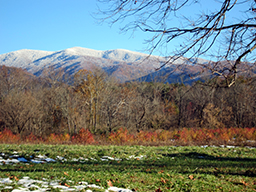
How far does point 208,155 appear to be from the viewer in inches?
459

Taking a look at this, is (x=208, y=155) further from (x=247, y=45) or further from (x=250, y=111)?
(x=250, y=111)

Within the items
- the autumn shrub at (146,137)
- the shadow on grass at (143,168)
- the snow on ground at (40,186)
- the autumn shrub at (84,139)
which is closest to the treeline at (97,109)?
the autumn shrub at (84,139)

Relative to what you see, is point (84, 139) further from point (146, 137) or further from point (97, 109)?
point (97, 109)

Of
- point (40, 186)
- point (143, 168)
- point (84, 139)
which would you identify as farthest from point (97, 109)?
point (40, 186)

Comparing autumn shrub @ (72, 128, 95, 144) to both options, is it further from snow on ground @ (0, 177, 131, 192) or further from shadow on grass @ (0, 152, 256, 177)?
snow on ground @ (0, 177, 131, 192)

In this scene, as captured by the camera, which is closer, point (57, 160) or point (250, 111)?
point (57, 160)

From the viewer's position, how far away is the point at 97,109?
26.6 metres

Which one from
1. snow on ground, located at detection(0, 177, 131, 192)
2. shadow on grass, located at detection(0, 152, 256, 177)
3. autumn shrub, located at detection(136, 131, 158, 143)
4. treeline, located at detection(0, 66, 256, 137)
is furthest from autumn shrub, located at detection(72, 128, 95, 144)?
snow on ground, located at detection(0, 177, 131, 192)

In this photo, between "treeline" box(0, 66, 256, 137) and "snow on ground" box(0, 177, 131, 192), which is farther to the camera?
"treeline" box(0, 66, 256, 137)

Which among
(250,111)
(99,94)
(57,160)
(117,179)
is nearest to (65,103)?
(99,94)

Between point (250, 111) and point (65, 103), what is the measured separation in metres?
24.7

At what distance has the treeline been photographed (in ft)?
82.5

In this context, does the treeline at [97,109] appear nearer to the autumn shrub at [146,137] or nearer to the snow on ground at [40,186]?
the autumn shrub at [146,137]

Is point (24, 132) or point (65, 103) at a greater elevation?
point (65, 103)
